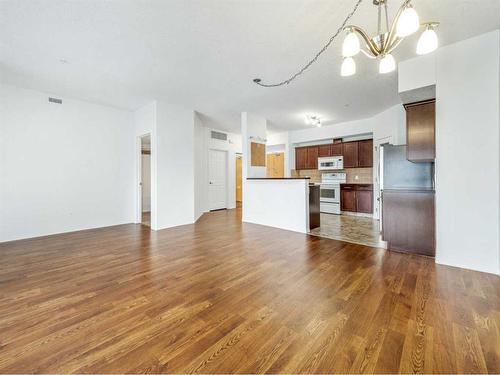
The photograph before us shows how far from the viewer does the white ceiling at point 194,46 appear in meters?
2.29

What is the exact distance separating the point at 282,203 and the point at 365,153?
11.2ft

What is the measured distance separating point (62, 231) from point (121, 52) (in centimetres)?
398

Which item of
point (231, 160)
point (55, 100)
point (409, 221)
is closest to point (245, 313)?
point (409, 221)

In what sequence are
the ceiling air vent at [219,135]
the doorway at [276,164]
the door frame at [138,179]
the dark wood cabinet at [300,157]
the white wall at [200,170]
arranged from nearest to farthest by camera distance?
1. the door frame at [138,179]
2. the white wall at [200,170]
3. the ceiling air vent at [219,135]
4. the dark wood cabinet at [300,157]
5. the doorway at [276,164]

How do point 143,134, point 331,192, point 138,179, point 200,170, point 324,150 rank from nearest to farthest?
point 143,134, point 138,179, point 200,170, point 331,192, point 324,150

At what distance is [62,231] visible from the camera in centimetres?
477

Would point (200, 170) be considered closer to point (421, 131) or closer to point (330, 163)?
point (330, 163)

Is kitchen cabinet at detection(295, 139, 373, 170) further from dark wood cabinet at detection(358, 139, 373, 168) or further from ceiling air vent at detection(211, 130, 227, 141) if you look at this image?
ceiling air vent at detection(211, 130, 227, 141)

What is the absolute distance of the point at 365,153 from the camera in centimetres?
667

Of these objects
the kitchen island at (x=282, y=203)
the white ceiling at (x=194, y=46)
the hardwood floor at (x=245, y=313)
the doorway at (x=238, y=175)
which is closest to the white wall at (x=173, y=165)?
the white ceiling at (x=194, y=46)

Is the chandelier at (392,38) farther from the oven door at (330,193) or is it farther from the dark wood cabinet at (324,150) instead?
Result: the dark wood cabinet at (324,150)

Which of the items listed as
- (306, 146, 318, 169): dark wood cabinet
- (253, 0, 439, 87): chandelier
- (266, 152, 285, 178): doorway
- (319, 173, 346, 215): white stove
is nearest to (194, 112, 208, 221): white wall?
(266, 152, 285, 178): doorway

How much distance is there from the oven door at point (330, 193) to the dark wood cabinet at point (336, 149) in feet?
3.57

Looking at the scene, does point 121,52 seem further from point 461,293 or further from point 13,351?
point 461,293
